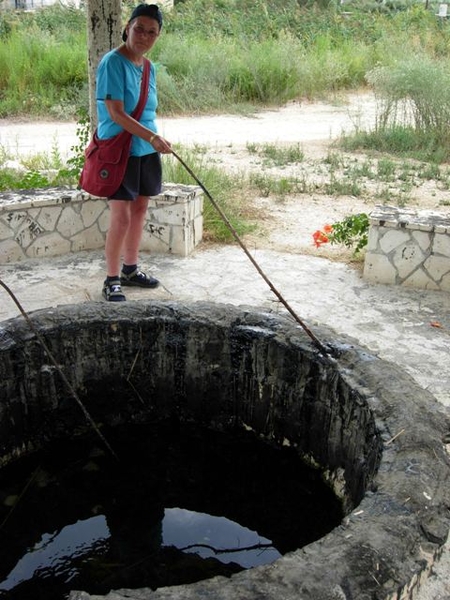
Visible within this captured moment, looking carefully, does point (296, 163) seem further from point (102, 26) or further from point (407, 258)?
point (407, 258)

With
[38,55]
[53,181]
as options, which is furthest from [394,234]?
[38,55]

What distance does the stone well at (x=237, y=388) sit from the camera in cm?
229

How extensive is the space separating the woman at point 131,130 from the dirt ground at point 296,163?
60.9 inches

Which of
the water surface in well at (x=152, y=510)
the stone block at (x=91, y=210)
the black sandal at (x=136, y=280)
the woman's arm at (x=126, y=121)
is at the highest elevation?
the woman's arm at (x=126, y=121)

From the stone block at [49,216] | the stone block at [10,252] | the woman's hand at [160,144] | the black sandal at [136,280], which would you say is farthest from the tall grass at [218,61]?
the woman's hand at [160,144]

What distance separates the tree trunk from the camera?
5465mm

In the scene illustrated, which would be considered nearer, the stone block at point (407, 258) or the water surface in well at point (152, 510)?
the water surface in well at point (152, 510)

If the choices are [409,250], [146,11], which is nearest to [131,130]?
[146,11]

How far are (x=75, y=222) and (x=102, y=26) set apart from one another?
1599 mm

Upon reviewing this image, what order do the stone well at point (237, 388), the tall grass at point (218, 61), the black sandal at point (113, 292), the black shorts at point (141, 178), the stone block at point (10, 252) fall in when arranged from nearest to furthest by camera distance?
the stone well at point (237, 388) < the black shorts at point (141, 178) < the black sandal at point (113, 292) < the stone block at point (10, 252) < the tall grass at point (218, 61)

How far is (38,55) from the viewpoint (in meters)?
12.9

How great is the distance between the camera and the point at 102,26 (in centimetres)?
551

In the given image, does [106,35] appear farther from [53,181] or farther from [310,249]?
[310,249]

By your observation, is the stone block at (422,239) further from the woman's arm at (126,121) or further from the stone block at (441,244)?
the woman's arm at (126,121)
